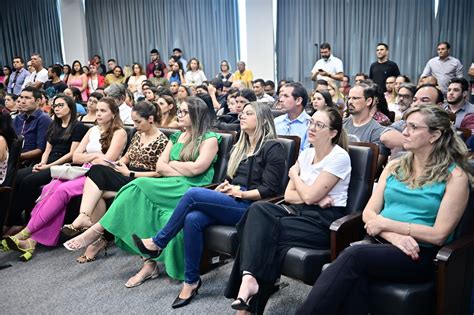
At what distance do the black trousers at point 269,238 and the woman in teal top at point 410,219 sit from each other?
0.25 meters

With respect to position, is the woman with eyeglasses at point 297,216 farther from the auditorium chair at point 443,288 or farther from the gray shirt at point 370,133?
the gray shirt at point 370,133

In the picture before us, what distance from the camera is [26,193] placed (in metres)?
3.61

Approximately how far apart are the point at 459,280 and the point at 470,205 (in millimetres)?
320

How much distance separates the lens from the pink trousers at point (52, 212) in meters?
3.31

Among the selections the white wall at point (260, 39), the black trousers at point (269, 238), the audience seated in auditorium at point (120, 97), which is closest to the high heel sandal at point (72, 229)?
the black trousers at point (269, 238)

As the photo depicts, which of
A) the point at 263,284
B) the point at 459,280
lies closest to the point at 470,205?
the point at 459,280

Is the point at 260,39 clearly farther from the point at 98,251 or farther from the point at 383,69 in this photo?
the point at 98,251

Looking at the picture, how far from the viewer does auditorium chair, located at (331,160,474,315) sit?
176cm

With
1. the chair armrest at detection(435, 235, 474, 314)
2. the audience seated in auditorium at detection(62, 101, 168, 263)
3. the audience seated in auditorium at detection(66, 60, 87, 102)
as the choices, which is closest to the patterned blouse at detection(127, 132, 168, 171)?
the audience seated in auditorium at detection(62, 101, 168, 263)

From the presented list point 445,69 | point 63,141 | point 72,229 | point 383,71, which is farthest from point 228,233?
point 445,69

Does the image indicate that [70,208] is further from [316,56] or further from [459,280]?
[316,56]

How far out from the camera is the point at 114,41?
10.2 meters

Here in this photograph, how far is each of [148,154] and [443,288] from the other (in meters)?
2.21

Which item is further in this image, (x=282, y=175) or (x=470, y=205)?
(x=282, y=175)
